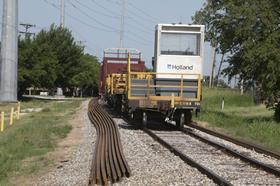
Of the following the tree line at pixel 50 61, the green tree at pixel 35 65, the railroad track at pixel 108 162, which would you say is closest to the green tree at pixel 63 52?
the tree line at pixel 50 61

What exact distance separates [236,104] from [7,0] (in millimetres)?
22572

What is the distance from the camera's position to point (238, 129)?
2548 centimetres

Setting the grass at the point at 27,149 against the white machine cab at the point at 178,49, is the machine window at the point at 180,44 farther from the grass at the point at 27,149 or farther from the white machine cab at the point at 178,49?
the grass at the point at 27,149

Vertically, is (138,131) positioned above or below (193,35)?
below

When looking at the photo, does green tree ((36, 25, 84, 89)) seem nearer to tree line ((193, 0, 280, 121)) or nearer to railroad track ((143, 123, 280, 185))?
tree line ((193, 0, 280, 121))

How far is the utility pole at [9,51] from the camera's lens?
164 ft

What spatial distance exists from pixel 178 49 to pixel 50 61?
48679 millimetres

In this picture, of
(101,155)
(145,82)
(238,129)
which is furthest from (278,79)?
(101,155)

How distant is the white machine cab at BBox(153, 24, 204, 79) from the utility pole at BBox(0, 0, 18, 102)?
27.2 meters

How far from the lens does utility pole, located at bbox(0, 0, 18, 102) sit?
49969mm

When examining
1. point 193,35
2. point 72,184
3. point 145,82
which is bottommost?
point 72,184

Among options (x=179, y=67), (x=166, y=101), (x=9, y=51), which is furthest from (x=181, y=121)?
Result: (x=9, y=51)

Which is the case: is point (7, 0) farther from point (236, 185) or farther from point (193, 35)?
point (236, 185)

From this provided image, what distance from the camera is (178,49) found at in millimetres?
25391
